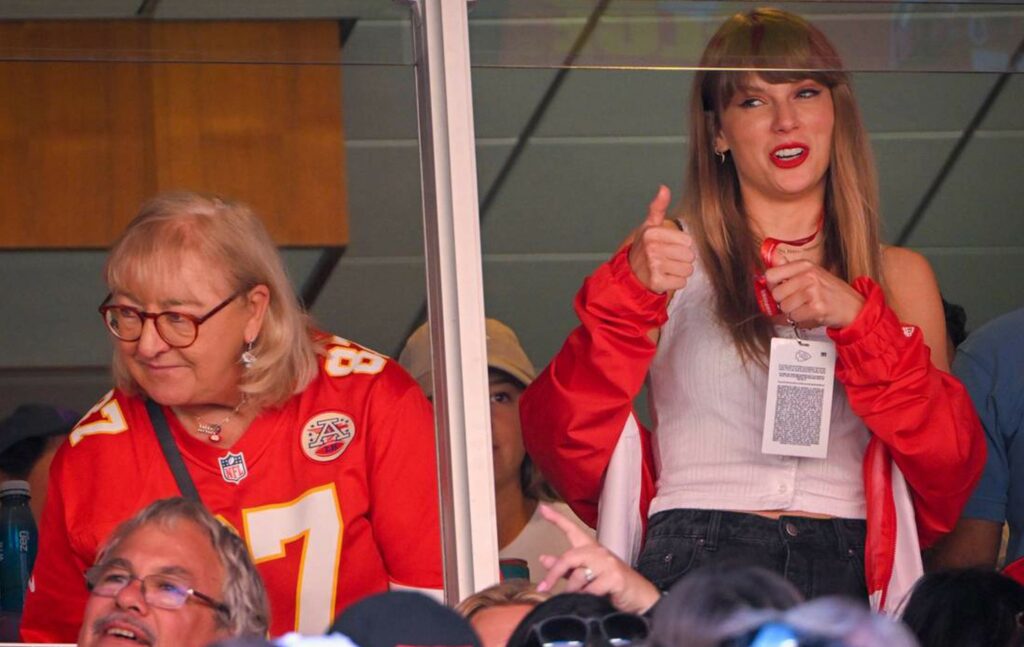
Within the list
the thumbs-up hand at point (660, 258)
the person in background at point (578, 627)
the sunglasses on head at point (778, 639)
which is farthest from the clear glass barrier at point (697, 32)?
the sunglasses on head at point (778, 639)

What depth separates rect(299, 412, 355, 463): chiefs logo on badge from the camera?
296cm

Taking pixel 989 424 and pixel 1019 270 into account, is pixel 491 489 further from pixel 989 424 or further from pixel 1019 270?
pixel 1019 270

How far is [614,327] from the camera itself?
273 cm

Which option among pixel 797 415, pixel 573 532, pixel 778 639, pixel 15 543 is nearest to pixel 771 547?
pixel 797 415

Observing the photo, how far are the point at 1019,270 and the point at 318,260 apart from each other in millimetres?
1845

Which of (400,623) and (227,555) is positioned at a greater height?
(400,623)

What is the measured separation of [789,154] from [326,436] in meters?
0.96

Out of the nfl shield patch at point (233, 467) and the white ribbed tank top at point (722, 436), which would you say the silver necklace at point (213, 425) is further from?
the white ribbed tank top at point (722, 436)

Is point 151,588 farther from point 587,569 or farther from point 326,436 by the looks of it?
point 587,569

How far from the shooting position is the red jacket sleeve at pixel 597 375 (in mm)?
2719

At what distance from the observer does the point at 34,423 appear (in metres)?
3.91

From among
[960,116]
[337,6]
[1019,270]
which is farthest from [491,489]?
[1019,270]

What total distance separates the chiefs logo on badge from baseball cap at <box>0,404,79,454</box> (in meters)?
1.05

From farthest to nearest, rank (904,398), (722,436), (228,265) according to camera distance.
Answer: (228,265) → (722,436) → (904,398)
